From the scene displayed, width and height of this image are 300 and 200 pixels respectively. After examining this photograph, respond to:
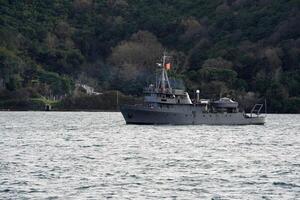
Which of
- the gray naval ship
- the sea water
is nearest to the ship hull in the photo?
the gray naval ship

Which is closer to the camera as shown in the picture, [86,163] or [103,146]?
[86,163]

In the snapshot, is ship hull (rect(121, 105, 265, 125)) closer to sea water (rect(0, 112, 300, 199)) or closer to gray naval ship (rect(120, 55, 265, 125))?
gray naval ship (rect(120, 55, 265, 125))

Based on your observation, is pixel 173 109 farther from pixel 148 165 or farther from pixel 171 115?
pixel 148 165

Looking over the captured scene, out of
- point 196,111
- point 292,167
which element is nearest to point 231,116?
point 196,111

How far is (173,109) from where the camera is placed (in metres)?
134

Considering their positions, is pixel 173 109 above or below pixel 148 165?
above

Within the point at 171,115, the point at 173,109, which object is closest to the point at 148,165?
the point at 173,109

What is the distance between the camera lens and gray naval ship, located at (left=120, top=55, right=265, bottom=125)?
133875 mm

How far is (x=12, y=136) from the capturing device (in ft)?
356

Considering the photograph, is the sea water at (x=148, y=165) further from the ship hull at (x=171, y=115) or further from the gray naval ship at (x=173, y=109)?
the ship hull at (x=171, y=115)

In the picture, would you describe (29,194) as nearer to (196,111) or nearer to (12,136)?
(12,136)

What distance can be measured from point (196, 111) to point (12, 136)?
36.0 m

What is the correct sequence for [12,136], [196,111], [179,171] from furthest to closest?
1. [196,111]
2. [12,136]
3. [179,171]

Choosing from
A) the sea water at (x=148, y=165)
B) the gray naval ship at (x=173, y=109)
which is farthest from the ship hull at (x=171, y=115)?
the sea water at (x=148, y=165)
